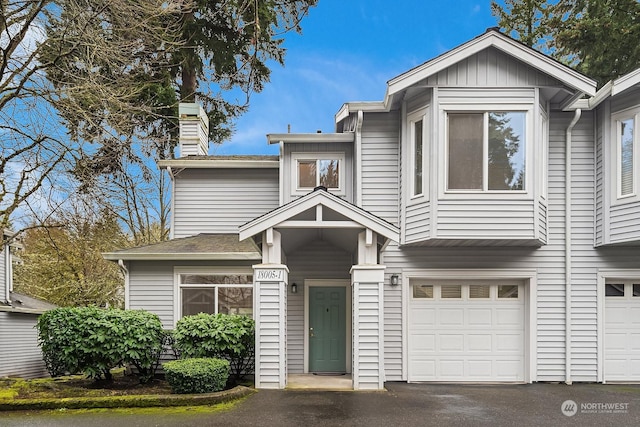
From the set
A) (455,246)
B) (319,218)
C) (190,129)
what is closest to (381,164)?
(455,246)

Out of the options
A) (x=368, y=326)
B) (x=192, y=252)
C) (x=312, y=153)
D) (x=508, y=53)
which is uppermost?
(x=508, y=53)

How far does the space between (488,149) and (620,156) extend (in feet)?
9.00

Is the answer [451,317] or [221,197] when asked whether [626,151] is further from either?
[221,197]

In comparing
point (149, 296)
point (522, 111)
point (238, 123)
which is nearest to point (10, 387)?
point (149, 296)

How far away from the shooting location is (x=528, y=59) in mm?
8250

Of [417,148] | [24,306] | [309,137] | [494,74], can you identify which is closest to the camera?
[494,74]

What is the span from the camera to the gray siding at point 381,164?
30.5 ft

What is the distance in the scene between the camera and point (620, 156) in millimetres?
8758

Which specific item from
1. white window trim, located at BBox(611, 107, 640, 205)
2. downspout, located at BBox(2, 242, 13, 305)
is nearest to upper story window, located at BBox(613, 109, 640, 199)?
white window trim, located at BBox(611, 107, 640, 205)

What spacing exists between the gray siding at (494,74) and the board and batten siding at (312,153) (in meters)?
2.66

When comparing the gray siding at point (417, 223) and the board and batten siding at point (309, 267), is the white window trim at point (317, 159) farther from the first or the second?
the gray siding at point (417, 223)

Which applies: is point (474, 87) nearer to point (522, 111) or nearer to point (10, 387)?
point (522, 111)

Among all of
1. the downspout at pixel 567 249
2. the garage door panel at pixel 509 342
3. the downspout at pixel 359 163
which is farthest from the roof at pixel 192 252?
the downspout at pixel 567 249

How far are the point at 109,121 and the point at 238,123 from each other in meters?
9.94
